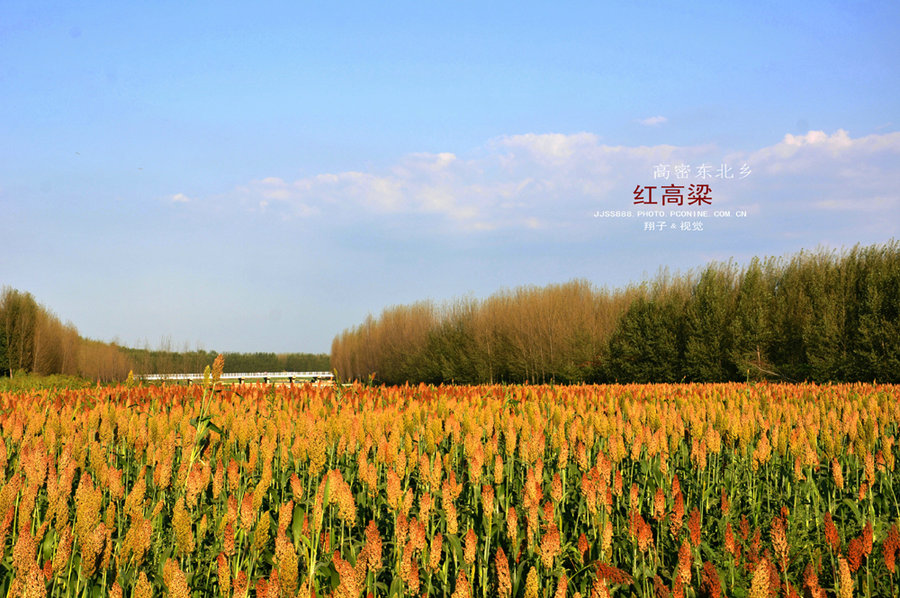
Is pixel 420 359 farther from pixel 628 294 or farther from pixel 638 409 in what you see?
pixel 638 409

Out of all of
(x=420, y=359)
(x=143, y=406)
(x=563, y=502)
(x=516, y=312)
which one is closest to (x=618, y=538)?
(x=563, y=502)

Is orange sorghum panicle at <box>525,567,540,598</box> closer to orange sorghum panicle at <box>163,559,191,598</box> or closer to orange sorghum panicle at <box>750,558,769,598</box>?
orange sorghum panicle at <box>750,558,769,598</box>

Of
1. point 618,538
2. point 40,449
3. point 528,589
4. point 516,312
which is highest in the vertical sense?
point 516,312

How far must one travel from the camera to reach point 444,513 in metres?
3.54

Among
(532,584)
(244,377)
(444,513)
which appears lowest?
(244,377)

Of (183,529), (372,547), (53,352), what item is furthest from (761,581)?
(53,352)

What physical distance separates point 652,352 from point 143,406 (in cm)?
2257

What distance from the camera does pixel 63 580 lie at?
2822 mm

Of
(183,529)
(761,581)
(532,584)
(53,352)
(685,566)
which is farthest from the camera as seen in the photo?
(53,352)

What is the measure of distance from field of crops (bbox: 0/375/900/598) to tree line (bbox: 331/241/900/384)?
18.1 metres

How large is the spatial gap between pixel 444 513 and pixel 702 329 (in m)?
24.3

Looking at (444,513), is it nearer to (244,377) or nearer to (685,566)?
(685,566)

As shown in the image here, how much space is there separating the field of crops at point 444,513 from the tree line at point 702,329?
18094mm

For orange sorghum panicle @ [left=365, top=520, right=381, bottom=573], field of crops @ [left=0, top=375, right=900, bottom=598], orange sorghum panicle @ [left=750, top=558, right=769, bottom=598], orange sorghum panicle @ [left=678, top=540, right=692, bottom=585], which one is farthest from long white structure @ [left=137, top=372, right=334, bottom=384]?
orange sorghum panicle @ [left=750, top=558, right=769, bottom=598]
